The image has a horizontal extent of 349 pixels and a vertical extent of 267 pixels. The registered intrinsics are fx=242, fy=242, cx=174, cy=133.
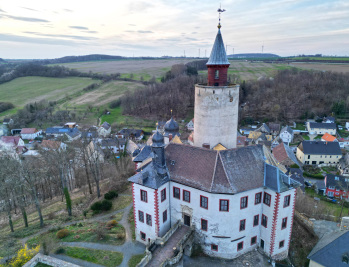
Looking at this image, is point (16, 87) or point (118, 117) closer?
point (118, 117)

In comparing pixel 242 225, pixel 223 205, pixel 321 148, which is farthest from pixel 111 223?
pixel 321 148

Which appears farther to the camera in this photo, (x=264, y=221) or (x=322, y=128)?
(x=322, y=128)

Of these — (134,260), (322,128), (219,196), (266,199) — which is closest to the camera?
(219,196)

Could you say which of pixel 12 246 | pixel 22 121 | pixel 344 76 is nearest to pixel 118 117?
pixel 22 121

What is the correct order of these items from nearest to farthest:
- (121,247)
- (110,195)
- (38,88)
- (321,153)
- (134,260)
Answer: (134,260), (121,247), (110,195), (321,153), (38,88)

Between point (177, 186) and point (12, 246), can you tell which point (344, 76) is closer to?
point (177, 186)

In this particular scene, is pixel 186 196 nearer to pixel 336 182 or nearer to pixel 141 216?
pixel 141 216

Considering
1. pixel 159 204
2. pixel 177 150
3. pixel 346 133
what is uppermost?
pixel 177 150
